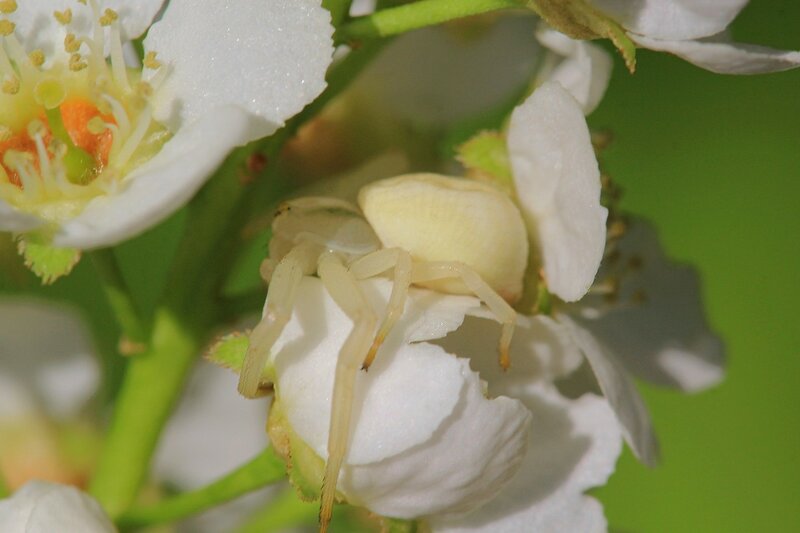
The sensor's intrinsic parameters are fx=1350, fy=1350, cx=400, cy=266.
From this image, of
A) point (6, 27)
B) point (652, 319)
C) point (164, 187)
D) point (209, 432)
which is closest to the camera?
point (164, 187)

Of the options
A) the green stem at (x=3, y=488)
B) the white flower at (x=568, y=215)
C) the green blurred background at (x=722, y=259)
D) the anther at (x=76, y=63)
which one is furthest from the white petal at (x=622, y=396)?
the green blurred background at (x=722, y=259)

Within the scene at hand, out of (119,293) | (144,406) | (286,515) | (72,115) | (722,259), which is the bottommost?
(722,259)

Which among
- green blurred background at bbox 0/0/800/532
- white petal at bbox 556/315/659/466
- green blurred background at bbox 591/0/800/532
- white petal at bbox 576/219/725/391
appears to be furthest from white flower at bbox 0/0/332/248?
green blurred background at bbox 591/0/800/532

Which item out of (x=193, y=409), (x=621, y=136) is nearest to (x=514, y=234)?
(x=193, y=409)

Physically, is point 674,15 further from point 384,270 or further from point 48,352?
point 48,352

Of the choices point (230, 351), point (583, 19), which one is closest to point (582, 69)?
point (583, 19)

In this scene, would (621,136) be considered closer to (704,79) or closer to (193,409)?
(704,79)

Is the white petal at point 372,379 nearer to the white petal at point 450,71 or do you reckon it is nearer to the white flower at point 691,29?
the white flower at point 691,29
